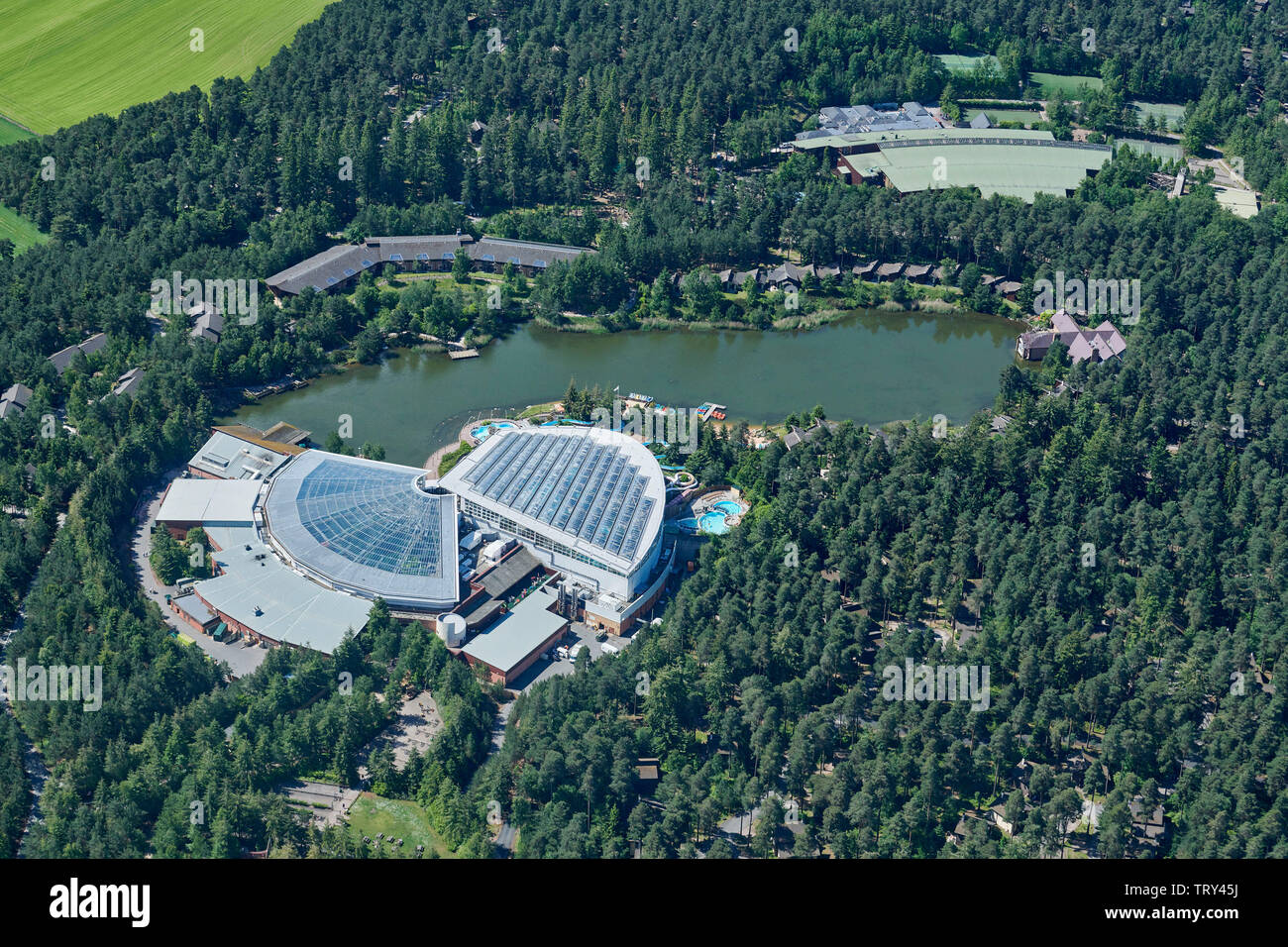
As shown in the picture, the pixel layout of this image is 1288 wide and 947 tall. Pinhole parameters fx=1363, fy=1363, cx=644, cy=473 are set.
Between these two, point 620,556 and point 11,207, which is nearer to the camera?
point 620,556

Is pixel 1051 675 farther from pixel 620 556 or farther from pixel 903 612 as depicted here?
pixel 620 556

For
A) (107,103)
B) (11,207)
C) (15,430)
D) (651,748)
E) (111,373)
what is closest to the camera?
(651,748)

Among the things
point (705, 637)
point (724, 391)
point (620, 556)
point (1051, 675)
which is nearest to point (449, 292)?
point (724, 391)

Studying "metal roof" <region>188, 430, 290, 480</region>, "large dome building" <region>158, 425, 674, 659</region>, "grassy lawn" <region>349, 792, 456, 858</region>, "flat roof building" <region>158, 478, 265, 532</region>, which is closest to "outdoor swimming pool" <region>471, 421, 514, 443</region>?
"large dome building" <region>158, 425, 674, 659</region>

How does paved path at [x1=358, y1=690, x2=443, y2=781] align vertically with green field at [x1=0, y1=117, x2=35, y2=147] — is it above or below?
below

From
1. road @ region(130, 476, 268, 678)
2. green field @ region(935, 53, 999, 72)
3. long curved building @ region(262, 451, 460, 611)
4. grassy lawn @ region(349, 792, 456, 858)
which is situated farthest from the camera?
green field @ region(935, 53, 999, 72)

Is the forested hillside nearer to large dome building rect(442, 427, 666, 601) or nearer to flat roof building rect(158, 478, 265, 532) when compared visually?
flat roof building rect(158, 478, 265, 532)
